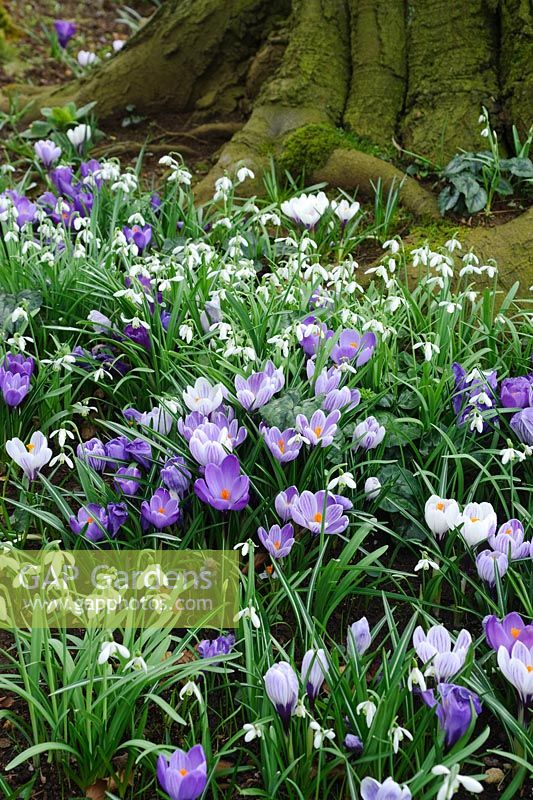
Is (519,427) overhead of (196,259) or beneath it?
beneath

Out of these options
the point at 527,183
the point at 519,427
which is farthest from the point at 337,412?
the point at 527,183

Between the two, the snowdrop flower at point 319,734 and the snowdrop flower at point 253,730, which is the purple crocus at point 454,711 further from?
the snowdrop flower at point 253,730

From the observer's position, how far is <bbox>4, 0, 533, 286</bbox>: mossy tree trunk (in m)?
4.02

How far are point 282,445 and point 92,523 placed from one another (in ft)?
1.82

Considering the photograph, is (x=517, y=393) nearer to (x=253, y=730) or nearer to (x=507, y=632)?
(x=507, y=632)

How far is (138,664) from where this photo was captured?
1920mm

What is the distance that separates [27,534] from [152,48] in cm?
347

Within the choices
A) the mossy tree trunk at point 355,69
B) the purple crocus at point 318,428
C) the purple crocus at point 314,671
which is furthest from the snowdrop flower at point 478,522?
the mossy tree trunk at point 355,69

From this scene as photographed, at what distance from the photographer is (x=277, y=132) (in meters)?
4.35

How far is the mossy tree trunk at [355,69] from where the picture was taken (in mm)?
4023

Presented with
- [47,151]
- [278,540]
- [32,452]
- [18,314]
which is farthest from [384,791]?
[47,151]

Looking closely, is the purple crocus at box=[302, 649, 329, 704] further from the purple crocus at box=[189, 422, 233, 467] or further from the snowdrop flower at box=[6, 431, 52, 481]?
the snowdrop flower at box=[6, 431, 52, 481]

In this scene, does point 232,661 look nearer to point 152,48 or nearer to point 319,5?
point 319,5

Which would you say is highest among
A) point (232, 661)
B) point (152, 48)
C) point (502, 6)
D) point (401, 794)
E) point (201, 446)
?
point (502, 6)
